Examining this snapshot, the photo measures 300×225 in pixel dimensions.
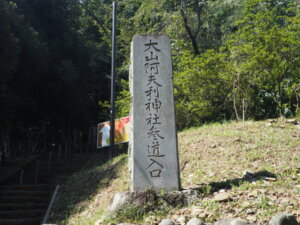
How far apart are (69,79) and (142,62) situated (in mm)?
10853

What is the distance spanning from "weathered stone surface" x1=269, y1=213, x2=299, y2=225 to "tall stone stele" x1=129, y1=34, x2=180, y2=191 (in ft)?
4.85

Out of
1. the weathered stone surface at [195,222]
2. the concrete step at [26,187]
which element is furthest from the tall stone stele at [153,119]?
the concrete step at [26,187]

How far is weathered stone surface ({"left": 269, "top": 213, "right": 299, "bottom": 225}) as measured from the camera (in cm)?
307

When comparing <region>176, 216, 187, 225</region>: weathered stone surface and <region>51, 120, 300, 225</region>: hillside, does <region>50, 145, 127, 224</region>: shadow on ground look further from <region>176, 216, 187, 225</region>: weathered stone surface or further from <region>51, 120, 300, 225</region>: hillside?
<region>176, 216, 187, 225</region>: weathered stone surface

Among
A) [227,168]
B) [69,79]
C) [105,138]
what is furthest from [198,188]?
[69,79]

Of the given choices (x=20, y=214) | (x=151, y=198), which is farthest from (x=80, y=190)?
(x=151, y=198)

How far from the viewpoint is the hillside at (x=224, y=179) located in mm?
3746

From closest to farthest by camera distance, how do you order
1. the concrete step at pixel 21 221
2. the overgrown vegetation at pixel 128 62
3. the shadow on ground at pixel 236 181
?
1. the shadow on ground at pixel 236 181
2. the concrete step at pixel 21 221
3. the overgrown vegetation at pixel 128 62

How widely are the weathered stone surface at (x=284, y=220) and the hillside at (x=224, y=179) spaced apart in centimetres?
22

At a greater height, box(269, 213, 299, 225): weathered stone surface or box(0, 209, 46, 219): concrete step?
box(269, 213, 299, 225): weathered stone surface

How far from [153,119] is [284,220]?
2.17 metres

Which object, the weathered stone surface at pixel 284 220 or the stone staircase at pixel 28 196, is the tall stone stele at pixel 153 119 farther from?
the stone staircase at pixel 28 196

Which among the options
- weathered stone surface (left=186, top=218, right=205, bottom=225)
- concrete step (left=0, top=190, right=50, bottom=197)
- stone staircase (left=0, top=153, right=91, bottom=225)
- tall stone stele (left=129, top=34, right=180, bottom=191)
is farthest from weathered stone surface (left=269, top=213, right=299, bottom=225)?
concrete step (left=0, top=190, right=50, bottom=197)

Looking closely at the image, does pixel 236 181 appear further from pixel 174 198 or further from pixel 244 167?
pixel 174 198
